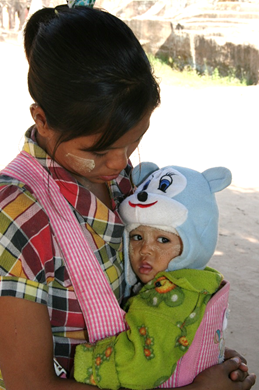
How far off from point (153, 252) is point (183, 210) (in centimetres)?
17

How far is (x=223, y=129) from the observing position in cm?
762

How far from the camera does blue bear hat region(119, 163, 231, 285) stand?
1.73 metres

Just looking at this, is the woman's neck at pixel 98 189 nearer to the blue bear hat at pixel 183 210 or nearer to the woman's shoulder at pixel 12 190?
the blue bear hat at pixel 183 210

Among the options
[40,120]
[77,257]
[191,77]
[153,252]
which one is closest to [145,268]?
[153,252]

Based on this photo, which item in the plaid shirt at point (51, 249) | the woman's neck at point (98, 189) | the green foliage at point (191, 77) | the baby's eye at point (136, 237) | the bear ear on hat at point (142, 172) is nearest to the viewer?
the plaid shirt at point (51, 249)

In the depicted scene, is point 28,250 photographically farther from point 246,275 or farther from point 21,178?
point 246,275

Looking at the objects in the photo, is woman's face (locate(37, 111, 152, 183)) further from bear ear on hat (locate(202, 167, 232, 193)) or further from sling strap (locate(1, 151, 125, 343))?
bear ear on hat (locate(202, 167, 232, 193))

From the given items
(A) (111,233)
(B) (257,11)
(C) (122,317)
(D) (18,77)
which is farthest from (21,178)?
(B) (257,11)

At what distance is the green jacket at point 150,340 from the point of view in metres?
1.49

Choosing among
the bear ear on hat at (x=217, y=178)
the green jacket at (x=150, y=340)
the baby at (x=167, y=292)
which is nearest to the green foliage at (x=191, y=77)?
the bear ear on hat at (x=217, y=178)

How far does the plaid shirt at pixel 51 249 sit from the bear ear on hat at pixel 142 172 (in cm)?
43

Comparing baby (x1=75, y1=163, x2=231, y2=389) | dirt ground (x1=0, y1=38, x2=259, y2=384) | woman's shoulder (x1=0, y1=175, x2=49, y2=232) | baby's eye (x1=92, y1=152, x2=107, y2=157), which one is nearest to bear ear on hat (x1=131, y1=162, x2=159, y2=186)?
baby (x1=75, y1=163, x2=231, y2=389)

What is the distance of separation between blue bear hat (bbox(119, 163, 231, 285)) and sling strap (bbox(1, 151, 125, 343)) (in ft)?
0.90

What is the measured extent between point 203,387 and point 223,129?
6.35 m
